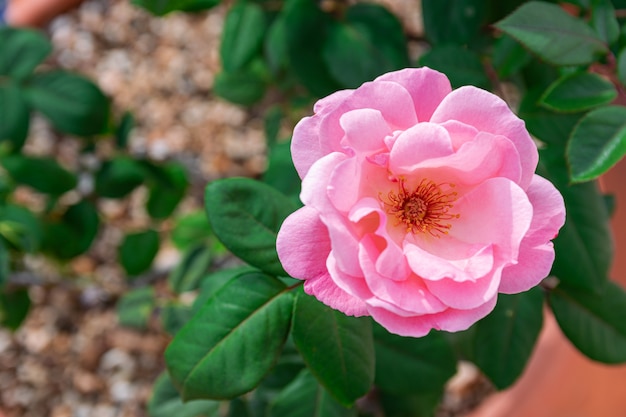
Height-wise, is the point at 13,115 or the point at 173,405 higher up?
the point at 13,115

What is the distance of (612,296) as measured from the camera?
2.44ft

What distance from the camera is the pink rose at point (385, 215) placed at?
42 cm

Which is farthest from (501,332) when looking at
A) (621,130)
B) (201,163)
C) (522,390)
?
(201,163)

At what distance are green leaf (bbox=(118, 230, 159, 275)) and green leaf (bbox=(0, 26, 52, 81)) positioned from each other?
1.06ft

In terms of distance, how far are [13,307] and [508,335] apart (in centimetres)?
83

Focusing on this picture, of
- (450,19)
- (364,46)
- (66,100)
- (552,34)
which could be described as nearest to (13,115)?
(66,100)

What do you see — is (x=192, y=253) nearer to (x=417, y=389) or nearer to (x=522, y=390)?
(x=417, y=389)

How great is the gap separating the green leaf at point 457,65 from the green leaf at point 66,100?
0.54m

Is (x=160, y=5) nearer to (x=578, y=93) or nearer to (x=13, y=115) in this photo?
(x=13, y=115)

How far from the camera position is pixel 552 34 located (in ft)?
1.94

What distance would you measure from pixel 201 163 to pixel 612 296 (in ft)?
3.49

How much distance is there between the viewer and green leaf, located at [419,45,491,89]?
0.66 meters

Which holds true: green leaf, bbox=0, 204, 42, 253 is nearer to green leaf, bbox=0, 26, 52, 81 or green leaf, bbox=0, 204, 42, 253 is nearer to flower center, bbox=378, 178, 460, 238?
green leaf, bbox=0, 26, 52, 81

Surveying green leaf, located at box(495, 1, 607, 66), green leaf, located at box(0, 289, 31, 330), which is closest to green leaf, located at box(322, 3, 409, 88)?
green leaf, located at box(495, 1, 607, 66)
